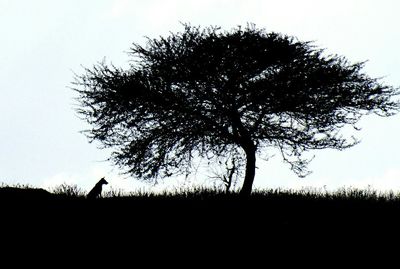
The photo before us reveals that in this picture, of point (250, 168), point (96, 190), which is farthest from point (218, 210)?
point (250, 168)

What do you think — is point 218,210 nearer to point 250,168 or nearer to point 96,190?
point 96,190

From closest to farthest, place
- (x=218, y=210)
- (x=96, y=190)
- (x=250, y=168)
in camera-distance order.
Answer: (x=218, y=210) < (x=96, y=190) < (x=250, y=168)

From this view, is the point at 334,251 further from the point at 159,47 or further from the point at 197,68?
the point at 159,47

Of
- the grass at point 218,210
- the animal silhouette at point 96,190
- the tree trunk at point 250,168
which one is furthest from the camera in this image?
the tree trunk at point 250,168

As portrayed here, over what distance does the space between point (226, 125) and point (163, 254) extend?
1124cm

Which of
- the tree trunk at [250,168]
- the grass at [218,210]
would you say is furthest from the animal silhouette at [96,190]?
the tree trunk at [250,168]

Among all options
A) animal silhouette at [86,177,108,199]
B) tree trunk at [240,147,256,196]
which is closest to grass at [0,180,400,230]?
animal silhouette at [86,177,108,199]

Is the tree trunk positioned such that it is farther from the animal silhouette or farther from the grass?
the animal silhouette

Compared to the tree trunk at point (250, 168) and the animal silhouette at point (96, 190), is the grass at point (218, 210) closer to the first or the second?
the animal silhouette at point (96, 190)

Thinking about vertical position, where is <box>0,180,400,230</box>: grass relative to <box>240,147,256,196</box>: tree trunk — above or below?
below

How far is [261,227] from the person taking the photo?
1207cm

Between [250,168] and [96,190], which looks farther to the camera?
[250,168]

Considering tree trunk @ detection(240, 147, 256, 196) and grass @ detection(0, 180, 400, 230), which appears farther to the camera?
tree trunk @ detection(240, 147, 256, 196)

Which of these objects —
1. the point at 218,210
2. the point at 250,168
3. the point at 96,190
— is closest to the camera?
the point at 218,210
